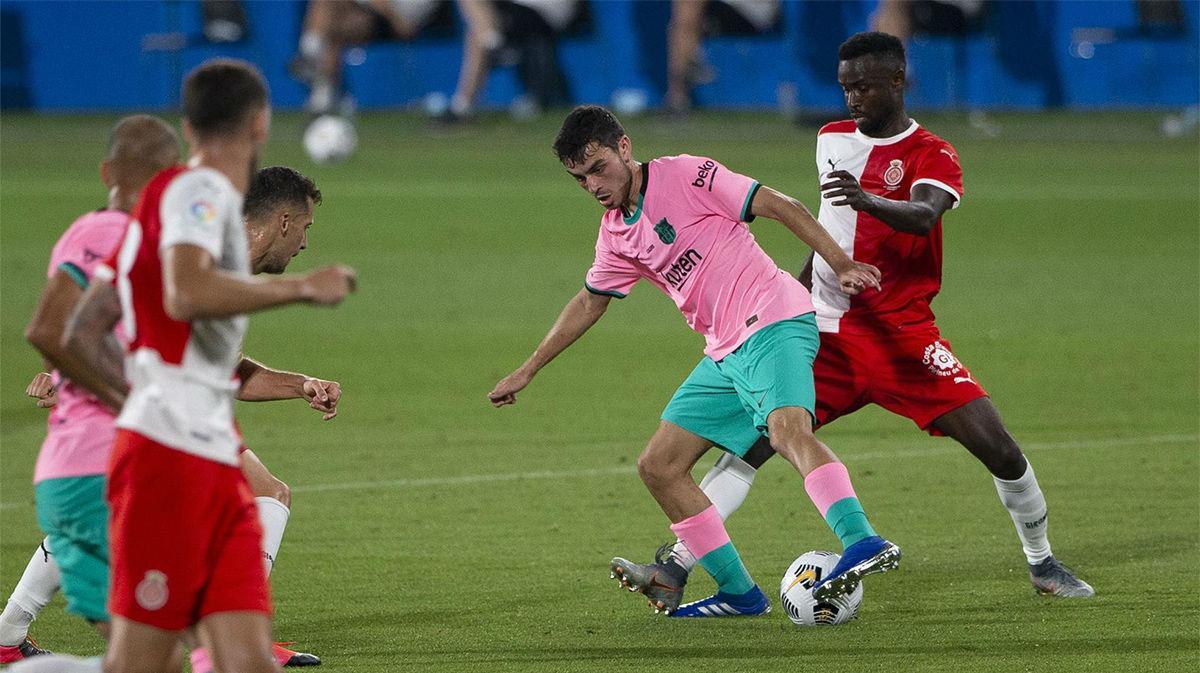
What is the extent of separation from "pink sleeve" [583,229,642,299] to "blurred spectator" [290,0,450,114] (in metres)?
18.8

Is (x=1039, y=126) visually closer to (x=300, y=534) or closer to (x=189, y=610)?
(x=300, y=534)

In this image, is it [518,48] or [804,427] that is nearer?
[804,427]

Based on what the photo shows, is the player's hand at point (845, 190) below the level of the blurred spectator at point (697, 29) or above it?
above

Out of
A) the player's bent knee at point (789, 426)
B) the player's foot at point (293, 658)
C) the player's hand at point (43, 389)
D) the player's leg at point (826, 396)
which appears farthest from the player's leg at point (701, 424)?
the player's hand at point (43, 389)

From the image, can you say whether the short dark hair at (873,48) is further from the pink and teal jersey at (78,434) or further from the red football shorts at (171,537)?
the red football shorts at (171,537)

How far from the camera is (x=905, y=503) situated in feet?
29.1

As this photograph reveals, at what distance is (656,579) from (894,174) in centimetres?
179

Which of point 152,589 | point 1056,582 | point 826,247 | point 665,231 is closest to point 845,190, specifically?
point 826,247

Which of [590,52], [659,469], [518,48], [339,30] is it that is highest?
[659,469]

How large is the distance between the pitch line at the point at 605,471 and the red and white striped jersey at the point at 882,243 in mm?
2713

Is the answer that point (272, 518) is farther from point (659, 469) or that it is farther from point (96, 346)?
point (96, 346)

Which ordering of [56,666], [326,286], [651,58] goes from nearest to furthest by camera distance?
1. [326,286]
2. [56,666]
3. [651,58]

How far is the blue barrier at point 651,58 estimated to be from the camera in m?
25.6

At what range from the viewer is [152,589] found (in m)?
4.27
